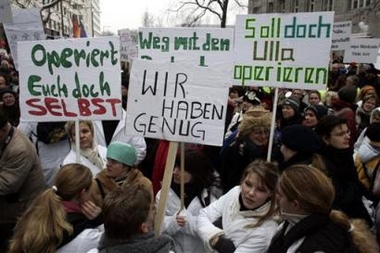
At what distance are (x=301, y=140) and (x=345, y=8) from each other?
34.2m

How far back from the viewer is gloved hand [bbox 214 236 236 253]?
2539 mm

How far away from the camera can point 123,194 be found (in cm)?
219

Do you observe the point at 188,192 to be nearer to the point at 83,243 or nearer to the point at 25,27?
the point at 83,243

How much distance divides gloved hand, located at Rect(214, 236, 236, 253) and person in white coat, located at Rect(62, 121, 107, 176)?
155 centimetres

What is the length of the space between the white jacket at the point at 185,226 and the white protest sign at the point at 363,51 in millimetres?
8158

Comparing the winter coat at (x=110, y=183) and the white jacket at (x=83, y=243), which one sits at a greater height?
the winter coat at (x=110, y=183)

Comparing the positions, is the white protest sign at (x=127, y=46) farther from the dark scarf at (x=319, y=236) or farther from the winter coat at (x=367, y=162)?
the dark scarf at (x=319, y=236)

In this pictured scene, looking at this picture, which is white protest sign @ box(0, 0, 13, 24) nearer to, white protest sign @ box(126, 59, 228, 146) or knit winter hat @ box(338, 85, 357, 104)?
white protest sign @ box(126, 59, 228, 146)

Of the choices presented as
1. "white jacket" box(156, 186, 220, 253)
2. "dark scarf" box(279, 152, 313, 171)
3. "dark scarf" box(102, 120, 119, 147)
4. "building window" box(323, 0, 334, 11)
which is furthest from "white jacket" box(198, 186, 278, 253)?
"building window" box(323, 0, 334, 11)

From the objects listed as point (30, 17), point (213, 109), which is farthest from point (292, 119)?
point (30, 17)

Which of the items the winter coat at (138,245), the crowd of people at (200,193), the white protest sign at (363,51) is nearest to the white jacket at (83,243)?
the crowd of people at (200,193)

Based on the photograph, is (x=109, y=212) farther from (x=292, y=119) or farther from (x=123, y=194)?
(x=292, y=119)

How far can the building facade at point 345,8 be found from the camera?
28984mm

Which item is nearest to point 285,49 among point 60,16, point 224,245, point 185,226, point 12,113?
point 185,226
